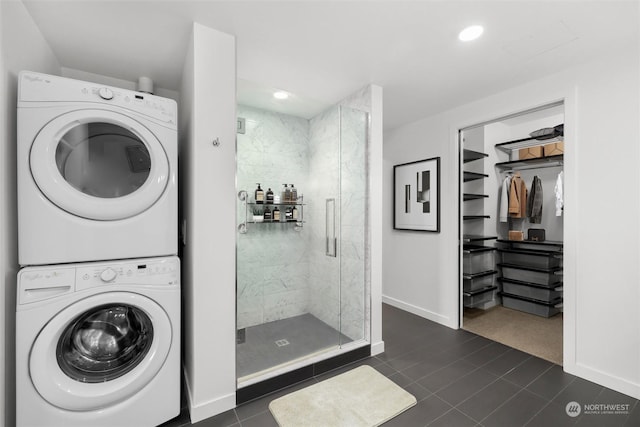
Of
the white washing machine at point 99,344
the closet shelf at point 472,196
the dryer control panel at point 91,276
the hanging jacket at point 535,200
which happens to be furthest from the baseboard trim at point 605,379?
the dryer control panel at point 91,276

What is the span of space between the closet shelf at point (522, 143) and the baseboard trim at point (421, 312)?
2.50m

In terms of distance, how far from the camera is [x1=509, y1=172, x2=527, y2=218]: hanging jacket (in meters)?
3.94

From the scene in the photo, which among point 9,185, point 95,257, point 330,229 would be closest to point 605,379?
point 330,229

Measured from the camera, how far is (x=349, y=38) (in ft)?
6.12

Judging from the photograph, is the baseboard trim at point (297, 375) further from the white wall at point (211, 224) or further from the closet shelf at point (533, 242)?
the closet shelf at point (533, 242)

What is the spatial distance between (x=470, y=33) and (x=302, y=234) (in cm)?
231

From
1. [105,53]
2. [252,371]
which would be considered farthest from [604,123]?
[105,53]

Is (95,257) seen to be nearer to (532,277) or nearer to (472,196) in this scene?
A: (472,196)

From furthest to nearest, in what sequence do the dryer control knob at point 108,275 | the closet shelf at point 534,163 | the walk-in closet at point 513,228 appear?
1. the closet shelf at point 534,163
2. the walk-in closet at point 513,228
3. the dryer control knob at point 108,275

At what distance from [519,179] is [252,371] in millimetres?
4295

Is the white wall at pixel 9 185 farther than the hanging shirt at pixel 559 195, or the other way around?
the hanging shirt at pixel 559 195

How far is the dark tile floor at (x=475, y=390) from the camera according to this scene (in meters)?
1.69

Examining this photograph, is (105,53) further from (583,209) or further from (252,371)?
(583,209)

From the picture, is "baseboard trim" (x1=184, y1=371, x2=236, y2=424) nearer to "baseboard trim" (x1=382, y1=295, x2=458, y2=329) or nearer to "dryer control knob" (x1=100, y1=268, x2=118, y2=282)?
"dryer control knob" (x1=100, y1=268, x2=118, y2=282)
